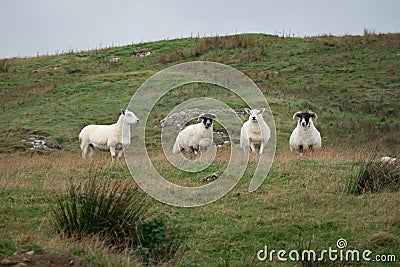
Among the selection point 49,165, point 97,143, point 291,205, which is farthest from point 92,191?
point 97,143

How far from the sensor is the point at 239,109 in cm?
2527

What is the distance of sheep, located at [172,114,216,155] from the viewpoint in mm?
18641

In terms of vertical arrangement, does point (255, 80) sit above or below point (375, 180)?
above

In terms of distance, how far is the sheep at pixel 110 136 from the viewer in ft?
60.4

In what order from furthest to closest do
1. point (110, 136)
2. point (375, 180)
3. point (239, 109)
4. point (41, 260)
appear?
1. point (239, 109)
2. point (110, 136)
3. point (375, 180)
4. point (41, 260)

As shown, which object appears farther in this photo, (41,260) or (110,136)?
(110,136)

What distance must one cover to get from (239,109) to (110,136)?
27.1 feet

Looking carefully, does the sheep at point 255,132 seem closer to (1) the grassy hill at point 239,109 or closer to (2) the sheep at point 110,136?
(1) the grassy hill at point 239,109

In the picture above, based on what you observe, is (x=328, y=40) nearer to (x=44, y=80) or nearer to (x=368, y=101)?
(x=368, y=101)

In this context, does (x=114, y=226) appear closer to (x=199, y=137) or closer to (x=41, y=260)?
(x=41, y=260)

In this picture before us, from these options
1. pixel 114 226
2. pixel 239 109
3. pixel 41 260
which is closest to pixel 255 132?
pixel 239 109

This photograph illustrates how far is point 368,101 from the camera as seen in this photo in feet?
90.5

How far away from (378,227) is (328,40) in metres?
31.0


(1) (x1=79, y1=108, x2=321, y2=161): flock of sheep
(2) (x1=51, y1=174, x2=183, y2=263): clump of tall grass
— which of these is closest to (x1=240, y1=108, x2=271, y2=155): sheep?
(1) (x1=79, y1=108, x2=321, y2=161): flock of sheep
